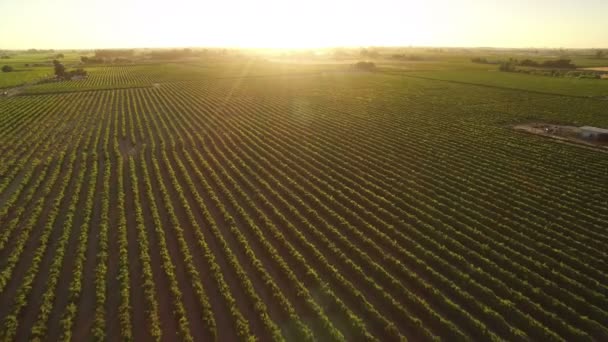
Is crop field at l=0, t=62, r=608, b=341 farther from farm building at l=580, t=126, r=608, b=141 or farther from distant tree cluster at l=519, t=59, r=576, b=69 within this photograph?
distant tree cluster at l=519, t=59, r=576, b=69

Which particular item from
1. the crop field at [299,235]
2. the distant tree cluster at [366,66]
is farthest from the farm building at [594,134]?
the distant tree cluster at [366,66]

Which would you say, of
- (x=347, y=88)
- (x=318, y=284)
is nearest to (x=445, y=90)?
(x=347, y=88)

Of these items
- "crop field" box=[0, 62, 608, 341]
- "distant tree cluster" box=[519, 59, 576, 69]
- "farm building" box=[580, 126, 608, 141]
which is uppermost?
"distant tree cluster" box=[519, 59, 576, 69]

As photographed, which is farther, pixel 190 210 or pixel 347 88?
pixel 347 88

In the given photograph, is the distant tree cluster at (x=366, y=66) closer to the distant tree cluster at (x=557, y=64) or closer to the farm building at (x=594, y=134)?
the distant tree cluster at (x=557, y=64)

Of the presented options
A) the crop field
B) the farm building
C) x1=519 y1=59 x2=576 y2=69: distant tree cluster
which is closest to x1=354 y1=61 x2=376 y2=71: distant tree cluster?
x1=519 y1=59 x2=576 y2=69: distant tree cluster

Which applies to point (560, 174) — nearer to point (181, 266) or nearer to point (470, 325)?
point (470, 325)

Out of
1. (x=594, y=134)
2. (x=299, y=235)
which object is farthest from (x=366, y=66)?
(x=299, y=235)

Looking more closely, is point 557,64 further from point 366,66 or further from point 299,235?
Result: point 299,235
